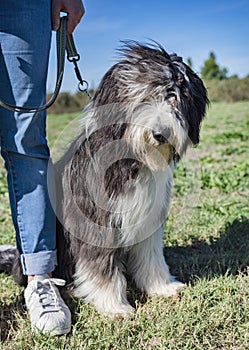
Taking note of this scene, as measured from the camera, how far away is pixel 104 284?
2.55 metres

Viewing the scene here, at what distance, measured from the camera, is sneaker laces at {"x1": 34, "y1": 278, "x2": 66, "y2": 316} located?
242 cm

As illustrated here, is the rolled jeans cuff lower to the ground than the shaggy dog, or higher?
lower

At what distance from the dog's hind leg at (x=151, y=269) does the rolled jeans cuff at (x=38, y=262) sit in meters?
0.46

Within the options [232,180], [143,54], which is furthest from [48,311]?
[232,180]

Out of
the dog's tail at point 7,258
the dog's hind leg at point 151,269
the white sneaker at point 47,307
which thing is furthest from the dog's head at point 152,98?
the dog's tail at point 7,258

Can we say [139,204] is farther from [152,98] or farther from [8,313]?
[8,313]

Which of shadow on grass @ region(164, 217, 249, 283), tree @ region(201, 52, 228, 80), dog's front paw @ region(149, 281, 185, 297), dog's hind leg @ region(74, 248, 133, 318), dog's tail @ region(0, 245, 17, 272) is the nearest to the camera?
dog's hind leg @ region(74, 248, 133, 318)

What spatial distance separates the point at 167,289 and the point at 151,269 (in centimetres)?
14

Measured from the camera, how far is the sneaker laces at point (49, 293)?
7.95ft

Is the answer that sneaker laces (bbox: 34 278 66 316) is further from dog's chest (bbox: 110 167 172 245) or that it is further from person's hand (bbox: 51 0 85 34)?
person's hand (bbox: 51 0 85 34)

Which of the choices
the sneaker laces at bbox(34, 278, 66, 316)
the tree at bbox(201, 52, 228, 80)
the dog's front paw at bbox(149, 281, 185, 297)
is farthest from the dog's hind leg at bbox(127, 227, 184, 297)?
the tree at bbox(201, 52, 228, 80)

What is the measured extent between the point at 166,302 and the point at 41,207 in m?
0.84

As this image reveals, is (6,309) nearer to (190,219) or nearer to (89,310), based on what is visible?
(89,310)

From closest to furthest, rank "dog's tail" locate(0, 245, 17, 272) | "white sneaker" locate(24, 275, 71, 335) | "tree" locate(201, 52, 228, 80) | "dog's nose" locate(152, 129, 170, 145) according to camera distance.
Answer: "dog's nose" locate(152, 129, 170, 145), "white sneaker" locate(24, 275, 71, 335), "dog's tail" locate(0, 245, 17, 272), "tree" locate(201, 52, 228, 80)
